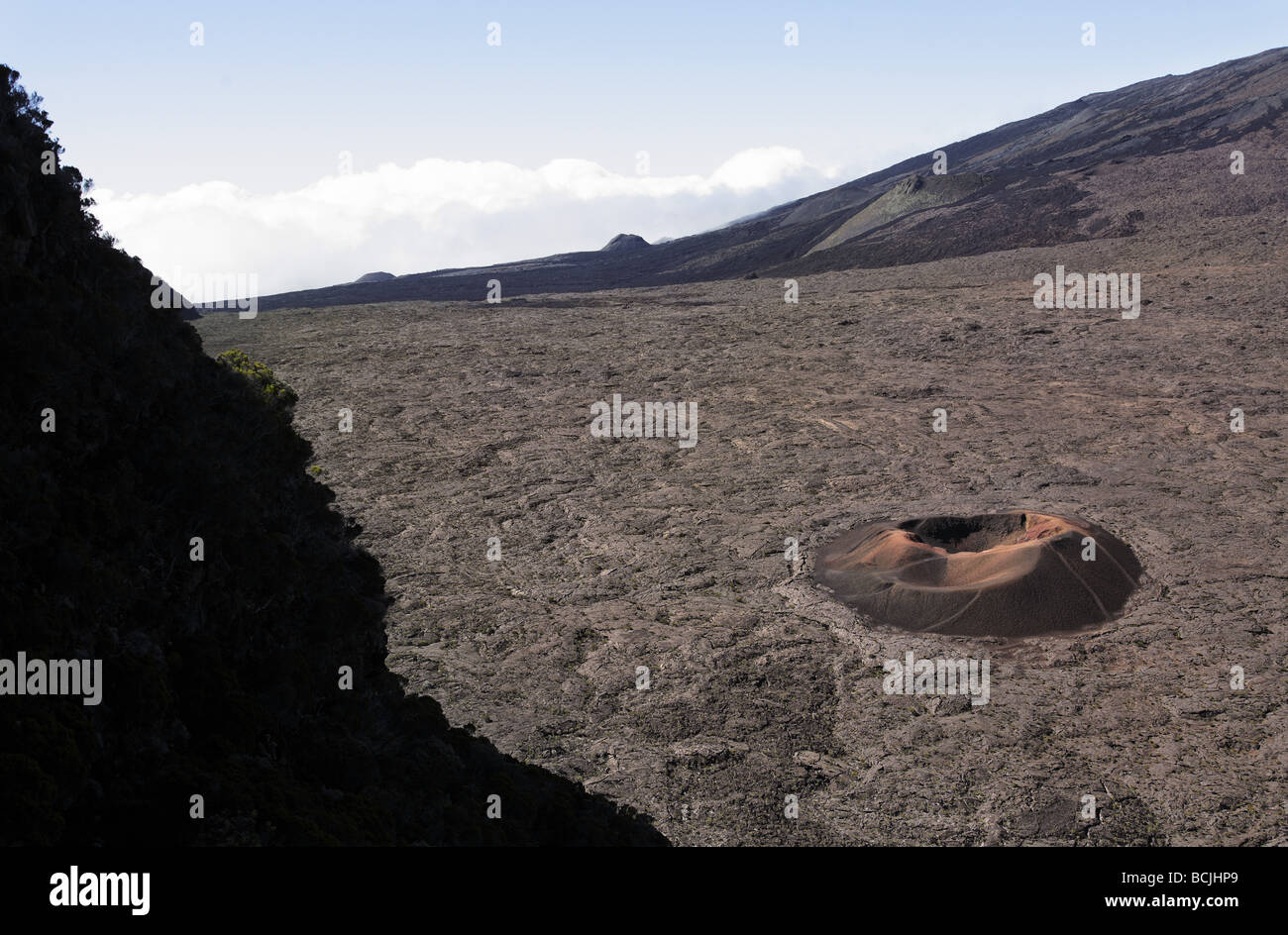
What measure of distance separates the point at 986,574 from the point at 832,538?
9.08ft

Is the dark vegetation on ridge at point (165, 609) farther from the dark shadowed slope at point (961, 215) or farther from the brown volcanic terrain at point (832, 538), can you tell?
the dark shadowed slope at point (961, 215)

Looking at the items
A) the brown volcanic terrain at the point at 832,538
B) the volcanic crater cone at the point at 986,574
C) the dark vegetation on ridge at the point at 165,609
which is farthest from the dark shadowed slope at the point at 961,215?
the dark vegetation on ridge at the point at 165,609

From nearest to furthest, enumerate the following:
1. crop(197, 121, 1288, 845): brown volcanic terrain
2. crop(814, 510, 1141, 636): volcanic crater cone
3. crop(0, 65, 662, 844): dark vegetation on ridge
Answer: crop(0, 65, 662, 844): dark vegetation on ridge → crop(197, 121, 1288, 845): brown volcanic terrain → crop(814, 510, 1141, 636): volcanic crater cone

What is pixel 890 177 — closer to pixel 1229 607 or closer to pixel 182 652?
pixel 1229 607

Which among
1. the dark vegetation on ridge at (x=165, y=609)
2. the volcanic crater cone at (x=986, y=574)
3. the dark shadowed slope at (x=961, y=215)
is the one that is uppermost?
the dark shadowed slope at (x=961, y=215)

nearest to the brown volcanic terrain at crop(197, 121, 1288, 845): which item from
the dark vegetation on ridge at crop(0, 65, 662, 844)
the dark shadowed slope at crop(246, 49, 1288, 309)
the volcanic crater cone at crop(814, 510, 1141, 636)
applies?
the volcanic crater cone at crop(814, 510, 1141, 636)

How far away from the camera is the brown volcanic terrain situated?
9375mm

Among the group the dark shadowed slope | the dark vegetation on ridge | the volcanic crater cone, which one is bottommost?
the volcanic crater cone

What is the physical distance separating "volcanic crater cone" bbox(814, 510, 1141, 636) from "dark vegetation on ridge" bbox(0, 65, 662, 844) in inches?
273

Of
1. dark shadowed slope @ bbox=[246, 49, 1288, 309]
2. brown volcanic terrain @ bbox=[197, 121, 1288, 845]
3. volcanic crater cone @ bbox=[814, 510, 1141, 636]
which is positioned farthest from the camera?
dark shadowed slope @ bbox=[246, 49, 1288, 309]

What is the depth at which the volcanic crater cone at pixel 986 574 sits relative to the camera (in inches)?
493

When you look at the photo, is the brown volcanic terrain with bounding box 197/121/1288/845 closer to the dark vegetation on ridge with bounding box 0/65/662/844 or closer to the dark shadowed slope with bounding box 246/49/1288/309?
the dark vegetation on ridge with bounding box 0/65/662/844

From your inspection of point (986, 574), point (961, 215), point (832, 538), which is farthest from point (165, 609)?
point (961, 215)

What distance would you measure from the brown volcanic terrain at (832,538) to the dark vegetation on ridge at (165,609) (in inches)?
142
